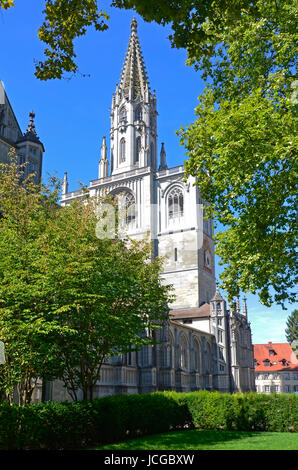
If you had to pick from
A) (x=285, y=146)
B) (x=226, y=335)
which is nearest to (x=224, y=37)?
(x=285, y=146)

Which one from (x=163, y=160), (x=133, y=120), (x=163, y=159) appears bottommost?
(x=163, y=160)

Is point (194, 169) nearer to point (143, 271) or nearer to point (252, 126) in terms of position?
point (252, 126)

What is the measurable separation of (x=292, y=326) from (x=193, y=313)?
42498 millimetres

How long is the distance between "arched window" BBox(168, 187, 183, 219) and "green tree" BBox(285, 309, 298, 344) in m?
42.6

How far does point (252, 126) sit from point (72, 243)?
25.3 feet

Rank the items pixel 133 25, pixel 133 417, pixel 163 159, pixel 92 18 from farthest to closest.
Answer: pixel 133 25
pixel 163 159
pixel 133 417
pixel 92 18

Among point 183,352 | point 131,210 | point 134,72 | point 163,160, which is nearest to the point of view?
point 183,352

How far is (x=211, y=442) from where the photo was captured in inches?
680

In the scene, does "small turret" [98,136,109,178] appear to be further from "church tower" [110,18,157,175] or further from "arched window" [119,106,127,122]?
"arched window" [119,106,127,122]

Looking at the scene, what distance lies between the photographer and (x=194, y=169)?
695 inches

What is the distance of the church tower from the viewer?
6488 cm

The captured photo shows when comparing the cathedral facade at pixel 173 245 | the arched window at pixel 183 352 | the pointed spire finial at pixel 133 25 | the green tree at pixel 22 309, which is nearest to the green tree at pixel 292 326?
the cathedral facade at pixel 173 245

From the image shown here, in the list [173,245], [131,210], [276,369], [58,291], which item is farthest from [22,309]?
[276,369]

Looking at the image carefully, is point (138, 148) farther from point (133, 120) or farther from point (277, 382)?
point (277, 382)
